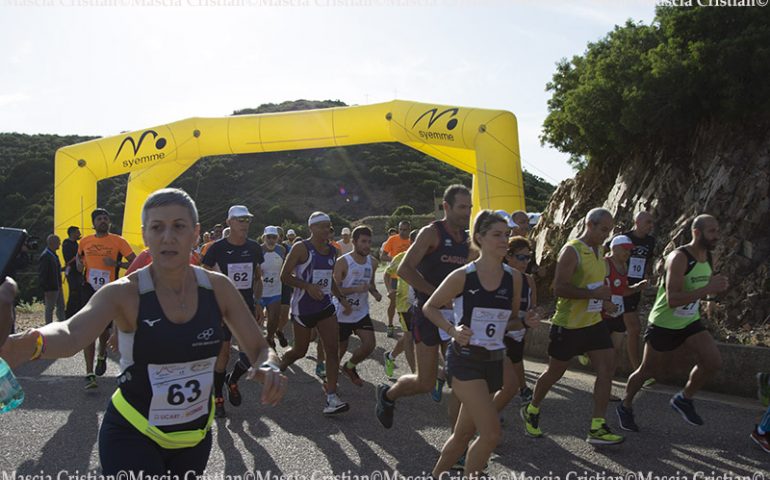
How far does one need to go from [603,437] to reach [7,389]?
4447 mm

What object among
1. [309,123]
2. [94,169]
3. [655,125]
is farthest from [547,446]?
[94,169]

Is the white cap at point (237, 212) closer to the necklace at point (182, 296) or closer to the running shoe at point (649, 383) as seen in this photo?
the necklace at point (182, 296)

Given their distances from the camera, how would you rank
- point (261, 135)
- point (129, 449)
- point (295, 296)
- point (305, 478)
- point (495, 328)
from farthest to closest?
point (261, 135) < point (295, 296) < point (305, 478) < point (495, 328) < point (129, 449)

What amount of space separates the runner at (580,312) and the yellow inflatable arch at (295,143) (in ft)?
23.5

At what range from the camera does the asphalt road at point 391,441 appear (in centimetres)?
498

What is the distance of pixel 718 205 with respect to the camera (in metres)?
10.2

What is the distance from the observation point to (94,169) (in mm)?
16859

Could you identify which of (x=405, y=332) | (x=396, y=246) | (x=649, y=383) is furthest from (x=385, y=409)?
(x=396, y=246)

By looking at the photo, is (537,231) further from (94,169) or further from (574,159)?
(94,169)

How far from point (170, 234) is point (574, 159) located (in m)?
13.1

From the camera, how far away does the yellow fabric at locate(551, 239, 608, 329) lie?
5680mm

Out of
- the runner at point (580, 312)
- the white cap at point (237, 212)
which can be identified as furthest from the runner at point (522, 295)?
the white cap at point (237, 212)

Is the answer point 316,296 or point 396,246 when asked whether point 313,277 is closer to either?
point 316,296

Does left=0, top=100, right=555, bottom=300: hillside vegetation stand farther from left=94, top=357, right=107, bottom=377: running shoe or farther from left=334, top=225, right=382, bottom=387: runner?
left=94, top=357, right=107, bottom=377: running shoe
